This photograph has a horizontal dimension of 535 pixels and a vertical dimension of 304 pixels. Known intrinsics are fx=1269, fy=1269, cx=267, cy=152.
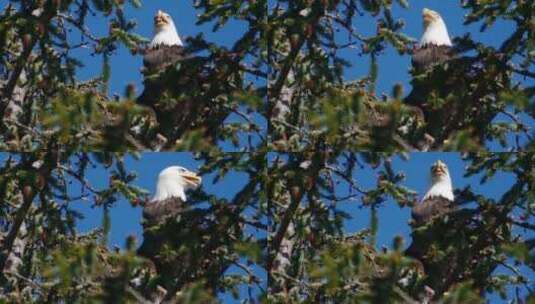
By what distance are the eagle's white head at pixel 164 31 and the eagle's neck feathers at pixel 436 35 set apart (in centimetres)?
90

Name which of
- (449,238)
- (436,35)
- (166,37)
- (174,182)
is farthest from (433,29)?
(174,182)

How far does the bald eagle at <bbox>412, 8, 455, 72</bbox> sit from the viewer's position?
460cm

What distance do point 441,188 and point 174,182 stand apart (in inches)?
37.9

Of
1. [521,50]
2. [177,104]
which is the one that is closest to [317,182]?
[177,104]

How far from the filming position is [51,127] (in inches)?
181

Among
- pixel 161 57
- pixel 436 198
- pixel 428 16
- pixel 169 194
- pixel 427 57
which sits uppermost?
pixel 428 16

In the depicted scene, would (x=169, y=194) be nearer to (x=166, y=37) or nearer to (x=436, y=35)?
(x=166, y=37)

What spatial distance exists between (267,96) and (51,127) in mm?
791

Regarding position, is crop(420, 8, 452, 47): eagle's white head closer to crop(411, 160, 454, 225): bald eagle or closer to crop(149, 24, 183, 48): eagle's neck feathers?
crop(411, 160, 454, 225): bald eagle

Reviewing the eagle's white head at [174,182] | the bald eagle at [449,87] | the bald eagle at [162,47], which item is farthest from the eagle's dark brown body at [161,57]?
the bald eagle at [449,87]

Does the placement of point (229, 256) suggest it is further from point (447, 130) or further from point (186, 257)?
point (447, 130)

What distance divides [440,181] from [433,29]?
552mm

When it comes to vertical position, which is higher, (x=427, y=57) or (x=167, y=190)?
(x=427, y=57)

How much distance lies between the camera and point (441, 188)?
4582mm
